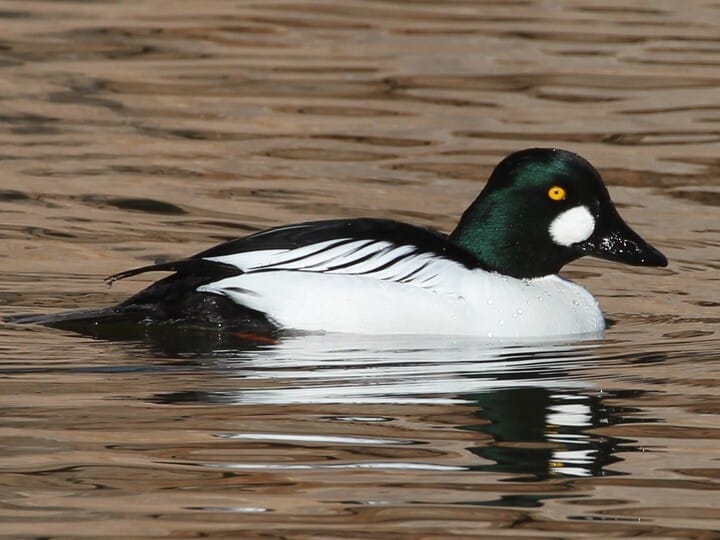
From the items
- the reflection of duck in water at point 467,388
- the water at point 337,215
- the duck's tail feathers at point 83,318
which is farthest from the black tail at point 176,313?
the reflection of duck in water at point 467,388

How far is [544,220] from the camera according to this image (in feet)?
26.0

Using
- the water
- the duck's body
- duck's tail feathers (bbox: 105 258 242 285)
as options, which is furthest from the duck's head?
duck's tail feathers (bbox: 105 258 242 285)

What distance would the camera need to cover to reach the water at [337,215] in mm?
5309

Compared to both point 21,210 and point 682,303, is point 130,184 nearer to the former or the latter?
point 21,210

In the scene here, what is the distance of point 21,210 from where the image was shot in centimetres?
995

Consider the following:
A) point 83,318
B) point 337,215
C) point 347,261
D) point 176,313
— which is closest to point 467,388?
point 347,261

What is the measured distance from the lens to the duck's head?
25.7 ft

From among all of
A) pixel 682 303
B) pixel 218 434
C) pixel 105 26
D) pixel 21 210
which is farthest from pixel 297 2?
pixel 218 434

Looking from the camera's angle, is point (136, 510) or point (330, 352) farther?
point (330, 352)

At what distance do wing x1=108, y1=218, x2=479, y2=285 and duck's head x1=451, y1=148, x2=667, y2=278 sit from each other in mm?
370

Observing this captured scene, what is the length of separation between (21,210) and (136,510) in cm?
509

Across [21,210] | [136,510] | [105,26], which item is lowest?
[136,510]

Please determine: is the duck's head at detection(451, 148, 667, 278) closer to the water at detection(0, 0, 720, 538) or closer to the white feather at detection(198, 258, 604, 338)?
the white feather at detection(198, 258, 604, 338)

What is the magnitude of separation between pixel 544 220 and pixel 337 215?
242 cm
